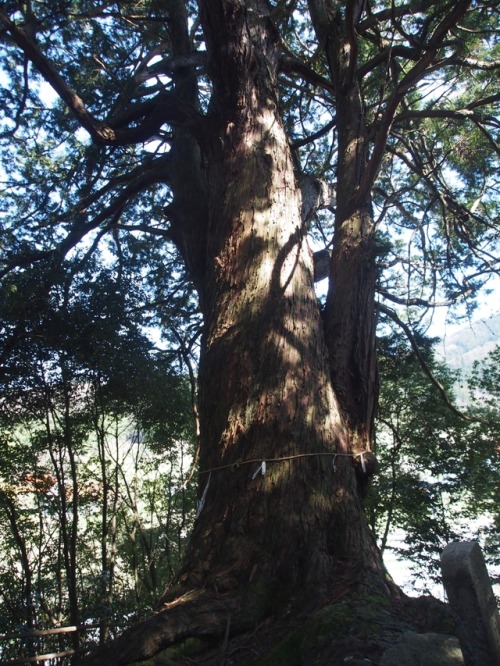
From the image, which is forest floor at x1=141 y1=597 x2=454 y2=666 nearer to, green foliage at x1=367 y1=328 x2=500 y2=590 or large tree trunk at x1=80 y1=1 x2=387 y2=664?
large tree trunk at x1=80 y1=1 x2=387 y2=664

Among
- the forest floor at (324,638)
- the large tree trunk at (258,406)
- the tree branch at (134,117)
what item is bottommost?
the forest floor at (324,638)

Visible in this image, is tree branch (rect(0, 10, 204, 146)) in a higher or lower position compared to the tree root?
higher

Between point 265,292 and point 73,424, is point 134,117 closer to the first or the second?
point 265,292

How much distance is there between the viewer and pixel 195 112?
3.90m

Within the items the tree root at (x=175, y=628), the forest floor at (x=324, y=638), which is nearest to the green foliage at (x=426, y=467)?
the forest floor at (x=324, y=638)

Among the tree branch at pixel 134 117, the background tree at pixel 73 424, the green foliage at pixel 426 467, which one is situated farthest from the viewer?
the green foliage at pixel 426 467

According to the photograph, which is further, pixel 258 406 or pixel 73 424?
pixel 73 424

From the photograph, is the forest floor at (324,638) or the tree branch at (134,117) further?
the tree branch at (134,117)

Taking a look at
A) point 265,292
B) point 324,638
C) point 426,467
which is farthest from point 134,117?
point 426,467

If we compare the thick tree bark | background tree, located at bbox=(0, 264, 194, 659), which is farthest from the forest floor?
background tree, located at bbox=(0, 264, 194, 659)

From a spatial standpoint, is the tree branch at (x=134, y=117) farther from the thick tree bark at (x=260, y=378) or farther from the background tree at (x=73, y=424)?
the background tree at (x=73, y=424)

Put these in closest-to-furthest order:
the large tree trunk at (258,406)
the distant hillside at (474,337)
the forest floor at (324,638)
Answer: the forest floor at (324,638) → the large tree trunk at (258,406) → the distant hillside at (474,337)

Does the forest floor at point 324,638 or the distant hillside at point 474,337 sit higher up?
the distant hillside at point 474,337

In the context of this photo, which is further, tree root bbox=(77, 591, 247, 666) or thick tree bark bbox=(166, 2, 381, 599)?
thick tree bark bbox=(166, 2, 381, 599)
